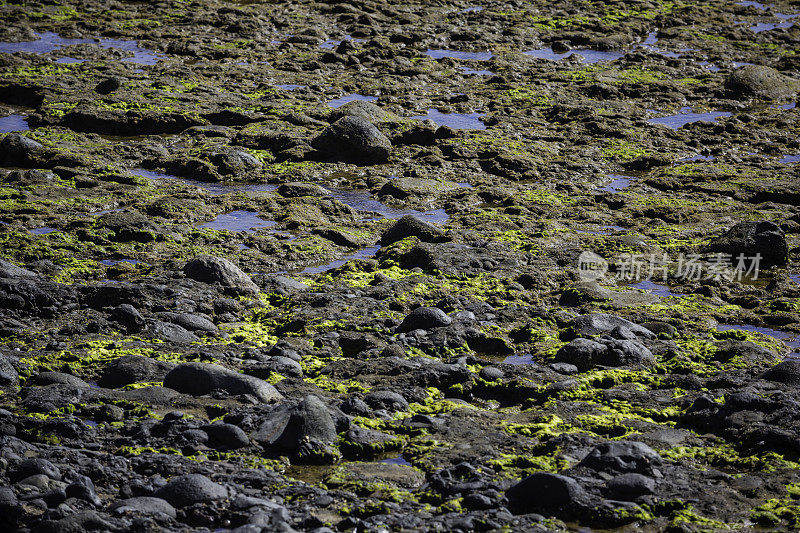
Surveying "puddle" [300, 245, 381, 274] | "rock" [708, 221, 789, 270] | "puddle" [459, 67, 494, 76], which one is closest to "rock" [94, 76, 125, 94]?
"puddle" [459, 67, 494, 76]

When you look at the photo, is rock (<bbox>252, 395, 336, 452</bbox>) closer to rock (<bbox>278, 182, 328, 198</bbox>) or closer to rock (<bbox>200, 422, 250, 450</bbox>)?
rock (<bbox>200, 422, 250, 450</bbox>)

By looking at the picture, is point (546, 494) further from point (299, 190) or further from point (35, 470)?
point (299, 190)

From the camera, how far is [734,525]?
14.8 feet

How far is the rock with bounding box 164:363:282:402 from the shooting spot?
559 centimetres

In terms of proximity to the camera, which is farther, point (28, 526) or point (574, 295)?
point (574, 295)

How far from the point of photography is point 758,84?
13.7 m

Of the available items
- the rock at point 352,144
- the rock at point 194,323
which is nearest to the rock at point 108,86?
the rock at point 352,144

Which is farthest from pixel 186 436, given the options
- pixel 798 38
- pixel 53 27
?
pixel 798 38

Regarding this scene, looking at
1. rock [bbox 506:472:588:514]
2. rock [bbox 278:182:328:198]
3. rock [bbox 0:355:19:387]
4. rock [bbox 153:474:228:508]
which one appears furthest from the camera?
rock [bbox 278:182:328:198]

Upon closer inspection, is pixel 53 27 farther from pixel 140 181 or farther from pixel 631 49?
pixel 631 49

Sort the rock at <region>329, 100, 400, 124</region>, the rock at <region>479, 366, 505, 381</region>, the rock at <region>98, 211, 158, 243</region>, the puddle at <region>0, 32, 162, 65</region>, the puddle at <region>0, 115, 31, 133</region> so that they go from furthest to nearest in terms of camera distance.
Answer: the puddle at <region>0, 32, 162, 65</region>, the rock at <region>329, 100, 400, 124</region>, the puddle at <region>0, 115, 31, 133</region>, the rock at <region>98, 211, 158, 243</region>, the rock at <region>479, 366, 505, 381</region>

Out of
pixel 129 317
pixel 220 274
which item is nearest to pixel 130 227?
pixel 220 274

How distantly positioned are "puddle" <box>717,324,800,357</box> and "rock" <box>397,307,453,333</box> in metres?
2.29

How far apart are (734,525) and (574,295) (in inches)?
125
